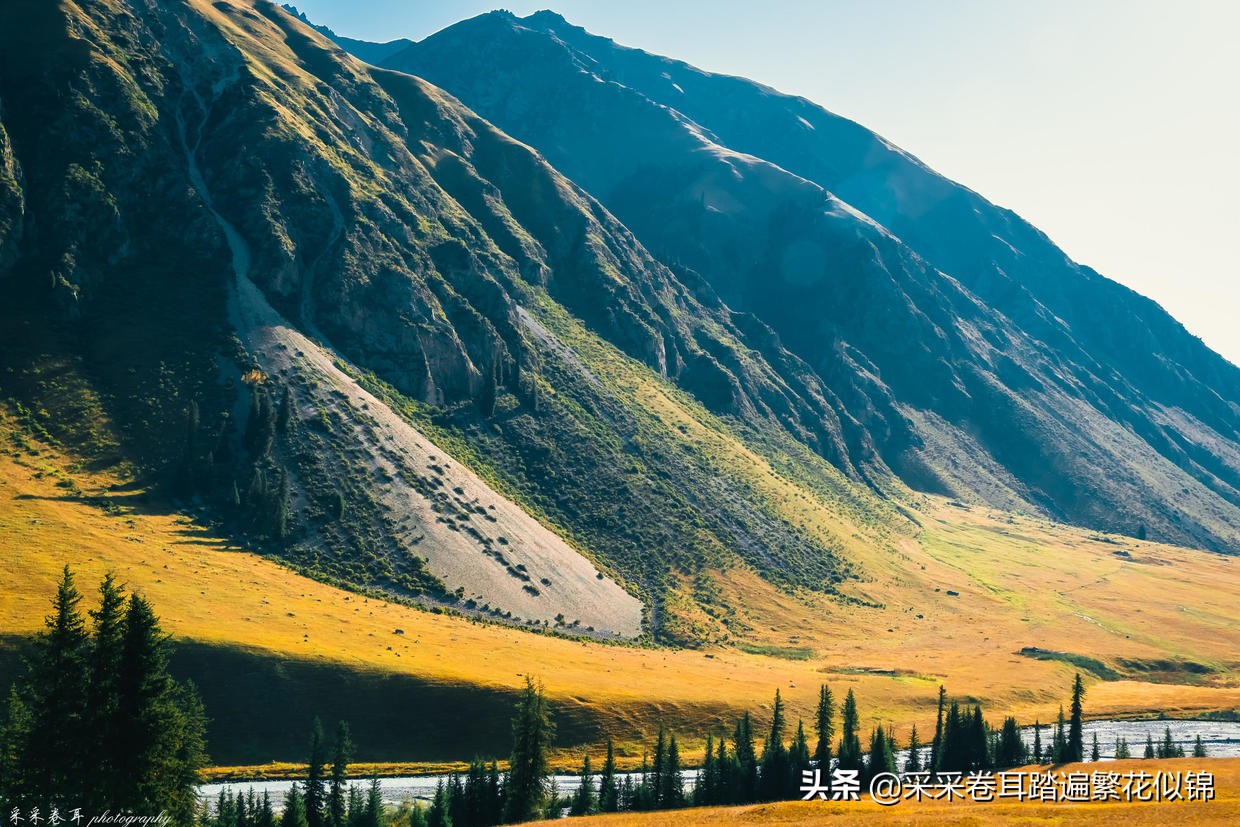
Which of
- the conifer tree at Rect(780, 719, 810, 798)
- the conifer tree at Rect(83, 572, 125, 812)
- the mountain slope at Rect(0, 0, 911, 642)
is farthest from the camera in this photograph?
the mountain slope at Rect(0, 0, 911, 642)

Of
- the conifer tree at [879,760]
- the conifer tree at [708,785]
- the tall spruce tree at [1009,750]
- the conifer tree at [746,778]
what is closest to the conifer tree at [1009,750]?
the tall spruce tree at [1009,750]

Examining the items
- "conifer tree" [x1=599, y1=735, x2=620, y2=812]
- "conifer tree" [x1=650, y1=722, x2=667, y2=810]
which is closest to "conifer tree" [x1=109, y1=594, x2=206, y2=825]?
"conifer tree" [x1=599, y1=735, x2=620, y2=812]

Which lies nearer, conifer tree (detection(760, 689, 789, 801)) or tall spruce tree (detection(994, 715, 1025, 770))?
conifer tree (detection(760, 689, 789, 801))

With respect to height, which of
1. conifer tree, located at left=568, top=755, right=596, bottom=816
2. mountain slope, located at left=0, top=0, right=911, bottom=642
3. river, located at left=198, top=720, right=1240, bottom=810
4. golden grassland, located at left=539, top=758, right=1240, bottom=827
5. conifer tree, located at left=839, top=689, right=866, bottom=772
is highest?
mountain slope, located at left=0, top=0, right=911, bottom=642

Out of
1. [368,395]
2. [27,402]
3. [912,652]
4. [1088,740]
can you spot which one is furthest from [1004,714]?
[27,402]

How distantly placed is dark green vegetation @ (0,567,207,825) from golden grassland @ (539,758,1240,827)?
2908 centimetres

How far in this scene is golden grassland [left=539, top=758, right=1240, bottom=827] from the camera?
4562cm

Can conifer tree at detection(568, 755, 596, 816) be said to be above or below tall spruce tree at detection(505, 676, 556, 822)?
below

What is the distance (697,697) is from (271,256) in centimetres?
14085

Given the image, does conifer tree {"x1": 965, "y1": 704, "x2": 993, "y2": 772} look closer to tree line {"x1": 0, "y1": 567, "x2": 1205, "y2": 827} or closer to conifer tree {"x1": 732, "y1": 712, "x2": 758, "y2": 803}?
tree line {"x1": 0, "y1": 567, "x2": 1205, "y2": 827}

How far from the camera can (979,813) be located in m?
49.6

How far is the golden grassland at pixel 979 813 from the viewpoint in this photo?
45.6 metres

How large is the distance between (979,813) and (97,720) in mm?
48129

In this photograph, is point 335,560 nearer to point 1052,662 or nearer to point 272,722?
point 272,722
